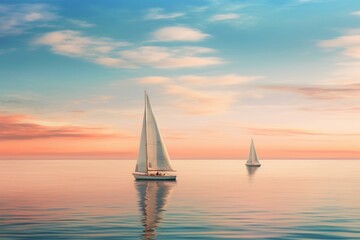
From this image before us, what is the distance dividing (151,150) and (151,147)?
701mm

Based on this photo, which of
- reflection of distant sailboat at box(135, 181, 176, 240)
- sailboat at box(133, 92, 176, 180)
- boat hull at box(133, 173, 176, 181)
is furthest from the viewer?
boat hull at box(133, 173, 176, 181)

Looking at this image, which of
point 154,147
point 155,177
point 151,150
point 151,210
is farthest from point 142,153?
point 151,210

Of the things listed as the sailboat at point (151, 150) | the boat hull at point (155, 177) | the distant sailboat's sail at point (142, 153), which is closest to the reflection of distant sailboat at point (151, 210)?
the boat hull at point (155, 177)

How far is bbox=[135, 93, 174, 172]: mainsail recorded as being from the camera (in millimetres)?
110125

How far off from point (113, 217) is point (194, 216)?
892cm

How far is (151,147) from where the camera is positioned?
111312 mm

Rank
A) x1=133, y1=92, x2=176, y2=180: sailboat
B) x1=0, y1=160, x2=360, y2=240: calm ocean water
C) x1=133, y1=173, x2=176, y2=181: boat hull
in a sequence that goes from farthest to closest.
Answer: x1=133, y1=173, x2=176, y2=181: boat hull
x1=133, y1=92, x2=176, y2=180: sailboat
x1=0, y1=160, x2=360, y2=240: calm ocean water

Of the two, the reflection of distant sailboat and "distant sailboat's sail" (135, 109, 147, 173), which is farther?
"distant sailboat's sail" (135, 109, 147, 173)

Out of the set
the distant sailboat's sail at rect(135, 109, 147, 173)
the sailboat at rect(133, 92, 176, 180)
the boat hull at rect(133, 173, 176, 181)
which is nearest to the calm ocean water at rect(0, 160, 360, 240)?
the boat hull at rect(133, 173, 176, 181)

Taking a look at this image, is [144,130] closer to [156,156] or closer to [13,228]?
[156,156]

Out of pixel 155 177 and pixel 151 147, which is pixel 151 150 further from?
pixel 155 177

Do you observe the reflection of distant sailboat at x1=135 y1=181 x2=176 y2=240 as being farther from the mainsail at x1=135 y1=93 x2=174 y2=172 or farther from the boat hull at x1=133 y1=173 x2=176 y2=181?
the mainsail at x1=135 y1=93 x2=174 y2=172

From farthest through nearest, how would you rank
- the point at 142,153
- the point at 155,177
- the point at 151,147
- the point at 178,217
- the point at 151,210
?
the point at 142,153, the point at 155,177, the point at 151,147, the point at 151,210, the point at 178,217

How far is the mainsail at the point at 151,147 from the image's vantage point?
110125 mm
